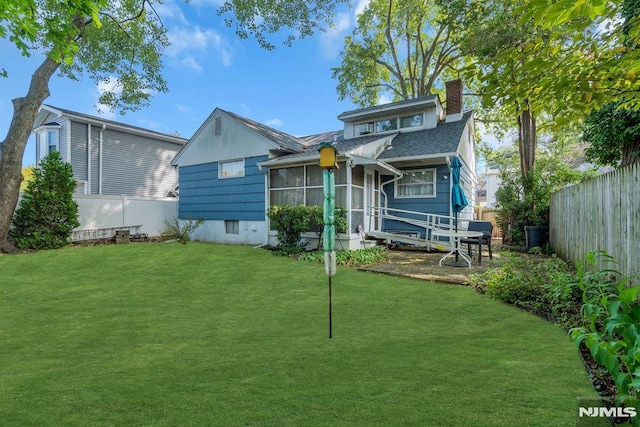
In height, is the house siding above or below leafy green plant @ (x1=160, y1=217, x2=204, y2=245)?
above

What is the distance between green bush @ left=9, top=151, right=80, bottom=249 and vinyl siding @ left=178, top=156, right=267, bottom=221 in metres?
4.27

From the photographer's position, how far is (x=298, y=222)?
9.74m

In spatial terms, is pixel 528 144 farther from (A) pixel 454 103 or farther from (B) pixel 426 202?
(B) pixel 426 202

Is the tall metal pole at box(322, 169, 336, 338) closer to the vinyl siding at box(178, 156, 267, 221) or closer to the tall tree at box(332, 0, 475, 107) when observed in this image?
the vinyl siding at box(178, 156, 267, 221)

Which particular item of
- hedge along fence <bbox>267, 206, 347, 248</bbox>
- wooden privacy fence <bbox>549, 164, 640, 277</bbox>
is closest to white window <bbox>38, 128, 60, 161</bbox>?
hedge along fence <bbox>267, 206, 347, 248</bbox>

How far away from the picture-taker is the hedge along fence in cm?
947

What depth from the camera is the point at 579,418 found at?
2154 mm

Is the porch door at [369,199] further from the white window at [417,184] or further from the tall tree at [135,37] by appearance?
the tall tree at [135,37]

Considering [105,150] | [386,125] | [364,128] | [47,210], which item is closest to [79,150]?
[105,150]

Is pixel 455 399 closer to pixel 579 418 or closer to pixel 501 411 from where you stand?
pixel 501 411

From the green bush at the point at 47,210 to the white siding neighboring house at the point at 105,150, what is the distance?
5.74 m

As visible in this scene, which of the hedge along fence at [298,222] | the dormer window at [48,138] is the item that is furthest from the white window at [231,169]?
the dormer window at [48,138]

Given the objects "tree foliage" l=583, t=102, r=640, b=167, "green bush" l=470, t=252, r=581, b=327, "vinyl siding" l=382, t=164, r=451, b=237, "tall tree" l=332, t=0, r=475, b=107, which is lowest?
"green bush" l=470, t=252, r=581, b=327

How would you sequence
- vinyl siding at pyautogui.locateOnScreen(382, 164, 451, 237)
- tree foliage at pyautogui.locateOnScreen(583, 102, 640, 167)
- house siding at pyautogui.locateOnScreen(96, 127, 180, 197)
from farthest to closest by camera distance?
house siding at pyautogui.locateOnScreen(96, 127, 180, 197) → vinyl siding at pyautogui.locateOnScreen(382, 164, 451, 237) → tree foliage at pyautogui.locateOnScreen(583, 102, 640, 167)
